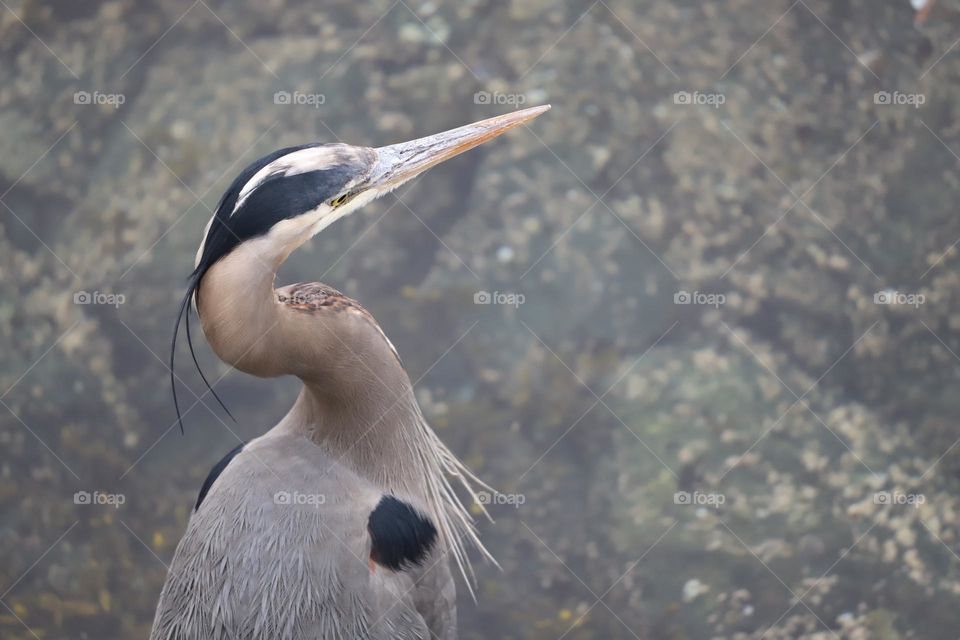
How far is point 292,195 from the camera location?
2121 mm

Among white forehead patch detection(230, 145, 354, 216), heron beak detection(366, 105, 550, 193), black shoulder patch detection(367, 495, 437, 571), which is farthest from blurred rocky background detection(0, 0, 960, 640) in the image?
white forehead patch detection(230, 145, 354, 216)

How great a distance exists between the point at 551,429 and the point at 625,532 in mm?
566

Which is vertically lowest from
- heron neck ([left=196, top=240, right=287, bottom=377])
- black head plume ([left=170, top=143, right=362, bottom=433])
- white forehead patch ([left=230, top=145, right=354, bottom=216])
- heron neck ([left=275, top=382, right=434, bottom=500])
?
heron neck ([left=275, top=382, right=434, bottom=500])

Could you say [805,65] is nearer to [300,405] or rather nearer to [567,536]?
[567,536]

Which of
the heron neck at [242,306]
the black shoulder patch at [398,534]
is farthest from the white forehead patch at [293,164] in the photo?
the black shoulder patch at [398,534]

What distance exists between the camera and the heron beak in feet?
7.82

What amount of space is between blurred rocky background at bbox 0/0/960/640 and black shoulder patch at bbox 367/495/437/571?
4.42 ft

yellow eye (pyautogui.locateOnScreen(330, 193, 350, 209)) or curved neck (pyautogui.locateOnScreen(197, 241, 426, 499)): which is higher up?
yellow eye (pyautogui.locateOnScreen(330, 193, 350, 209))

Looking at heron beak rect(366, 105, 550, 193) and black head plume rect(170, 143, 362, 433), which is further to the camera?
heron beak rect(366, 105, 550, 193)

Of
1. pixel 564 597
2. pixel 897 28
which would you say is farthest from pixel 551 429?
pixel 897 28

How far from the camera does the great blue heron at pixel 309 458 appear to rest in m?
2.13

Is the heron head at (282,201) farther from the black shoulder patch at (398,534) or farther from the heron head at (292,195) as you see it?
the black shoulder patch at (398,534)

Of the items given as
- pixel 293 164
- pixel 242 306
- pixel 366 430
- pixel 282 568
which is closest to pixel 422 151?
pixel 293 164

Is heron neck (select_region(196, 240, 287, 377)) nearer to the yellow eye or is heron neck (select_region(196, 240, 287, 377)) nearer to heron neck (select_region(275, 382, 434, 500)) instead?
the yellow eye
